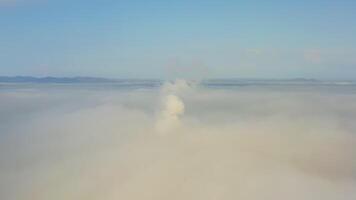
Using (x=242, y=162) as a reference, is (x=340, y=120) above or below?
above

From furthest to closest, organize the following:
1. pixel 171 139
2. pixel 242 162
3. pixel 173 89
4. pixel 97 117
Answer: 1. pixel 97 117
2. pixel 171 139
3. pixel 242 162
4. pixel 173 89

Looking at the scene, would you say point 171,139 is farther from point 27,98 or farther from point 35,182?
point 27,98

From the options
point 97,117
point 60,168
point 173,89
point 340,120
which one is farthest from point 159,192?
point 97,117

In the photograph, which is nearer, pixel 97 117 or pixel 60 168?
pixel 60 168

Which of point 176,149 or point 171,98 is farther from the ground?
point 176,149

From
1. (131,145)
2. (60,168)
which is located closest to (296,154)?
(131,145)

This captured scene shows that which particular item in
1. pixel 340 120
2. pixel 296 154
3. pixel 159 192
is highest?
pixel 340 120

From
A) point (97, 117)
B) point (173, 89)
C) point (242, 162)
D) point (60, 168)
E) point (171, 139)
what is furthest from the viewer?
point (97, 117)

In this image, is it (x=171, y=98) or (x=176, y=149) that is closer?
(x=171, y=98)
